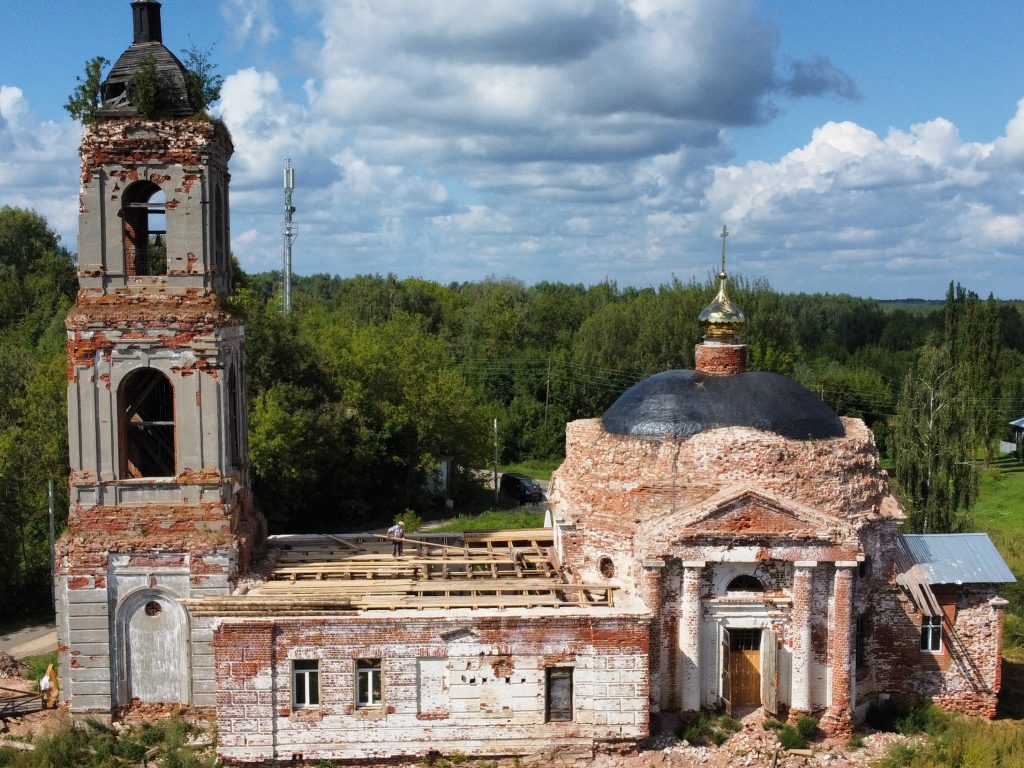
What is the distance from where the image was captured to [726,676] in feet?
Answer: 54.4

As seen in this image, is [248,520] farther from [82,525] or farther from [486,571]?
→ [486,571]

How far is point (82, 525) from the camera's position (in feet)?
55.3

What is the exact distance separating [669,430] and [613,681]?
15.0 ft

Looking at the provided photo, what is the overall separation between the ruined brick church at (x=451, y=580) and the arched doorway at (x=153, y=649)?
4cm

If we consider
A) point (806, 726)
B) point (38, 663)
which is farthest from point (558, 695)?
point (38, 663)

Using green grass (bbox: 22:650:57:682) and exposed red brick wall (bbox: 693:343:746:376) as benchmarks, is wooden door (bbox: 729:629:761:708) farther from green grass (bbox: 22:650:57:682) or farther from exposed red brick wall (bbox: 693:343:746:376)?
green grass (bbox: 22:650:57:682)

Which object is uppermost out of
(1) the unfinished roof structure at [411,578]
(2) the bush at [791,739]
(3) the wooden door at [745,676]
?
(1) the unfinished roof structure at [411,578]

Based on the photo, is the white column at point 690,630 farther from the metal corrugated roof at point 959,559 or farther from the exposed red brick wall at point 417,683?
the metal corrugated roof at point 959,559

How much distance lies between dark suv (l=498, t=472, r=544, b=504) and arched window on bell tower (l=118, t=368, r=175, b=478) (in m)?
25.4

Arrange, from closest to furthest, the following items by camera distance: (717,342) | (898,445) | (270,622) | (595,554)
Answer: (270,622) < (595,554) < (717,342) < (898,445)

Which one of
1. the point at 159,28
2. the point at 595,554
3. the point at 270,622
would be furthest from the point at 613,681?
the point at 159,28

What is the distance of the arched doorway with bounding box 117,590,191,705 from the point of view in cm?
1698

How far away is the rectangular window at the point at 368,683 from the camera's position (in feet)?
51.5

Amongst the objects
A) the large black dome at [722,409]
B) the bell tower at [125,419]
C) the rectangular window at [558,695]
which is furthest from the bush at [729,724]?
the bell tower at [125,419]
